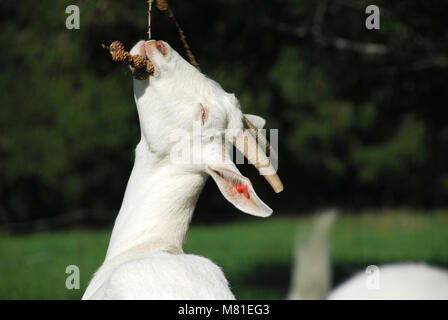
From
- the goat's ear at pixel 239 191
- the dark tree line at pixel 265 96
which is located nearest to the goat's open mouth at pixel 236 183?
the goat's ear at pixel 239 191

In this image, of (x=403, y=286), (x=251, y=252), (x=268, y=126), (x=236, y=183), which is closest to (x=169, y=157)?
(x=236, y=183)

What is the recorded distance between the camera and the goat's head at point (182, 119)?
115 inches

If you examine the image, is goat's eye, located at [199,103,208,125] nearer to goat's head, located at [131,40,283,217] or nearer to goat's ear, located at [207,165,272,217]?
goat's head, located at [131,40,283,217]

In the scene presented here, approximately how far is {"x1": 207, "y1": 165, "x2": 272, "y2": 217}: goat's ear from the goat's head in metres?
0.12

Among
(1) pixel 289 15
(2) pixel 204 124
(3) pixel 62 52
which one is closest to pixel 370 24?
(1) pixel 289 15

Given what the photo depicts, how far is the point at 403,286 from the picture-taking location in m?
3.19

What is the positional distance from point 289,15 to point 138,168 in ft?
14.0

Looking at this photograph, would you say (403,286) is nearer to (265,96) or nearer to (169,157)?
(169,157)

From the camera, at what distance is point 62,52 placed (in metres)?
6.22

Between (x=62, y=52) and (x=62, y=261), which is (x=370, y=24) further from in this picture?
(x=62, y=261)

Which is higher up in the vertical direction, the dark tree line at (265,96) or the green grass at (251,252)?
the dark tree line at (265,96)

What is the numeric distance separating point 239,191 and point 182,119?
1.50 ft

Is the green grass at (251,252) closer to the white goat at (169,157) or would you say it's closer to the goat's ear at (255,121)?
the goat's ear at (255,121)

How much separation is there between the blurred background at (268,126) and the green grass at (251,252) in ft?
0.16
